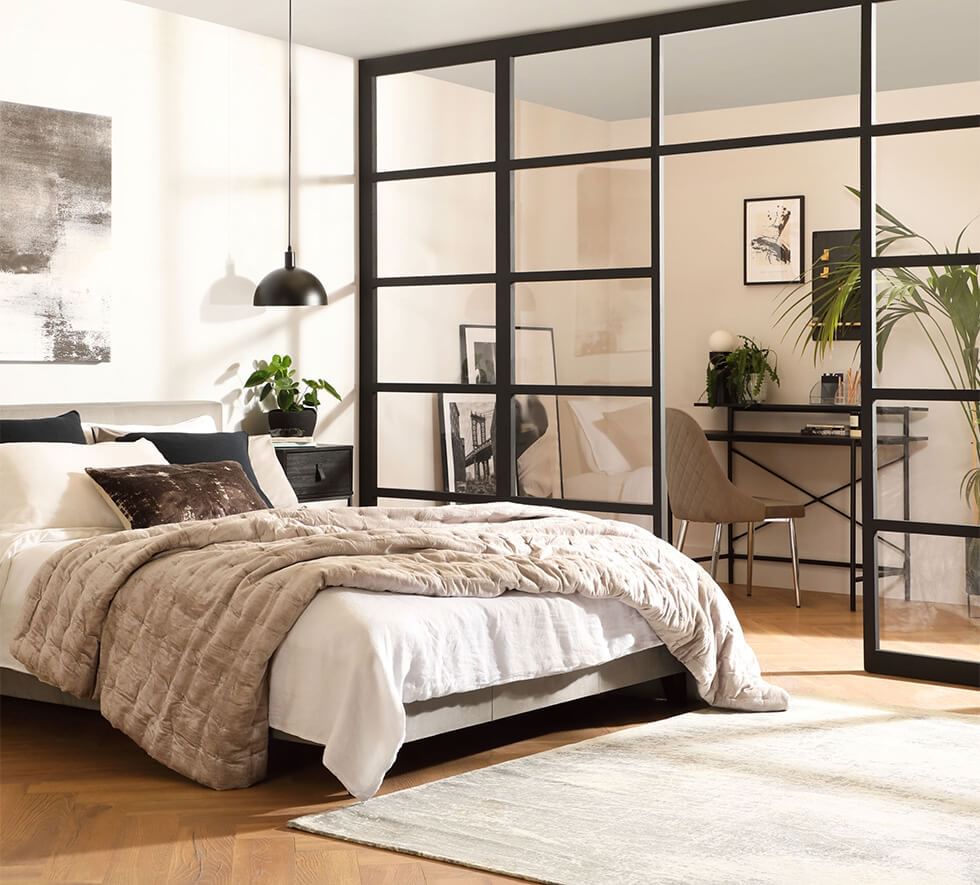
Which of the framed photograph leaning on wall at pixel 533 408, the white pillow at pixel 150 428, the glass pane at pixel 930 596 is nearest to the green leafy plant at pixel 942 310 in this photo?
the glass pane at pixel 930 596

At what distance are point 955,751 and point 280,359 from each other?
135 inches

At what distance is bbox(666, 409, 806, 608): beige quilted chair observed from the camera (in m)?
6.90

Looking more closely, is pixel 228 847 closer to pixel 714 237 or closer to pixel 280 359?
pixel 280 359

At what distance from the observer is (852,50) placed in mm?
5559

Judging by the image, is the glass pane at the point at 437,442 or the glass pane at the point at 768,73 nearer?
the glass pane at the point at 768,73

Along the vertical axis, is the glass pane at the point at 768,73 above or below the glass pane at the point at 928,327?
above

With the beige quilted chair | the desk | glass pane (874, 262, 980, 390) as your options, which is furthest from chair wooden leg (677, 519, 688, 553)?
glass pane (874, 262, 980, 390)

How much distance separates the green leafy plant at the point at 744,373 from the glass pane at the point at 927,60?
2.28 metres

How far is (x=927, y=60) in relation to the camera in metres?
5.18

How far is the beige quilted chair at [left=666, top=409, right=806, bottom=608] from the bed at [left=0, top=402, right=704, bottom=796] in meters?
2.44

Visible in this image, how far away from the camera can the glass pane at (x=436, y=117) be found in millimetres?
6453

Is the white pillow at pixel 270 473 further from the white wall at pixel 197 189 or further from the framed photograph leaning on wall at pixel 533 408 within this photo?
the framed photograph leaning on wall at pixel 533 408

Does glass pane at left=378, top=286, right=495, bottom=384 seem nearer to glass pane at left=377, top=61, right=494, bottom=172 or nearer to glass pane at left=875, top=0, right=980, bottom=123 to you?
glass pane at left=377, top=61, right=494, bottom=172

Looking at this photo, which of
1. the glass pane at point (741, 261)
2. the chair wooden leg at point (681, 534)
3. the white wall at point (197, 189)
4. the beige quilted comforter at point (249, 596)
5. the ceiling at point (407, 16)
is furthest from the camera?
the glass pane at point (741, 261)
